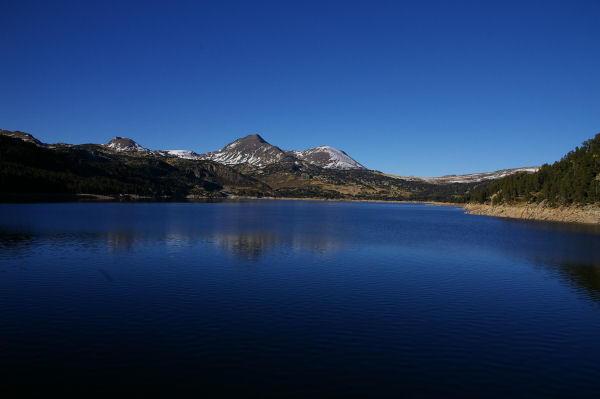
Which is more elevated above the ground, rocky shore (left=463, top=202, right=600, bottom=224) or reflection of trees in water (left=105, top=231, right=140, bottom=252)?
rocky shore (left=463, top=202, right=600, bottom=224)

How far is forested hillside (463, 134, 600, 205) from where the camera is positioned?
9838cm

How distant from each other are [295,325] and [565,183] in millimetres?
114847

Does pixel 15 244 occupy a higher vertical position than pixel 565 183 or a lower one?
lower

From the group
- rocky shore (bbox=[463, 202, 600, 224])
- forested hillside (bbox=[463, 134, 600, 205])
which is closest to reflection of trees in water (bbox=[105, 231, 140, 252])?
rocky shore (bbox=[463, 202, 600, 224])

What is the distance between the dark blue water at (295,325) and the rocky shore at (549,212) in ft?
232

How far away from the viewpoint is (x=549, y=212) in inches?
4286

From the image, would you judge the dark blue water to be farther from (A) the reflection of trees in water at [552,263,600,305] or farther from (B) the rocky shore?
(B) the rocky shore

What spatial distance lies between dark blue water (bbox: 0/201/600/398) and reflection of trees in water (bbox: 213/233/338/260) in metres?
3.10

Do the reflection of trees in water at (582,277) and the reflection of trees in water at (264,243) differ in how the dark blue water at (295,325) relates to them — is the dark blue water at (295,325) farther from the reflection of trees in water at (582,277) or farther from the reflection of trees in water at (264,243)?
the reflection of trees in water at (264,243)

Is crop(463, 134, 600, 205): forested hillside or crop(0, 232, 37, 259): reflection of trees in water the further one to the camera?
crop(463, 134, 600, 205): forested hillside

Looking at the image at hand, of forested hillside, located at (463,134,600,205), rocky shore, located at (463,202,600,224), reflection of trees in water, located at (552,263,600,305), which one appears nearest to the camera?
reflection of trees in water, located at (552,263,600,305)

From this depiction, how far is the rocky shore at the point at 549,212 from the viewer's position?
312 feet

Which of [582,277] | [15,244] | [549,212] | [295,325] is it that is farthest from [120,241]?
[549,212]

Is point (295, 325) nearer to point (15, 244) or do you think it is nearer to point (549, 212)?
point (15, 244)
